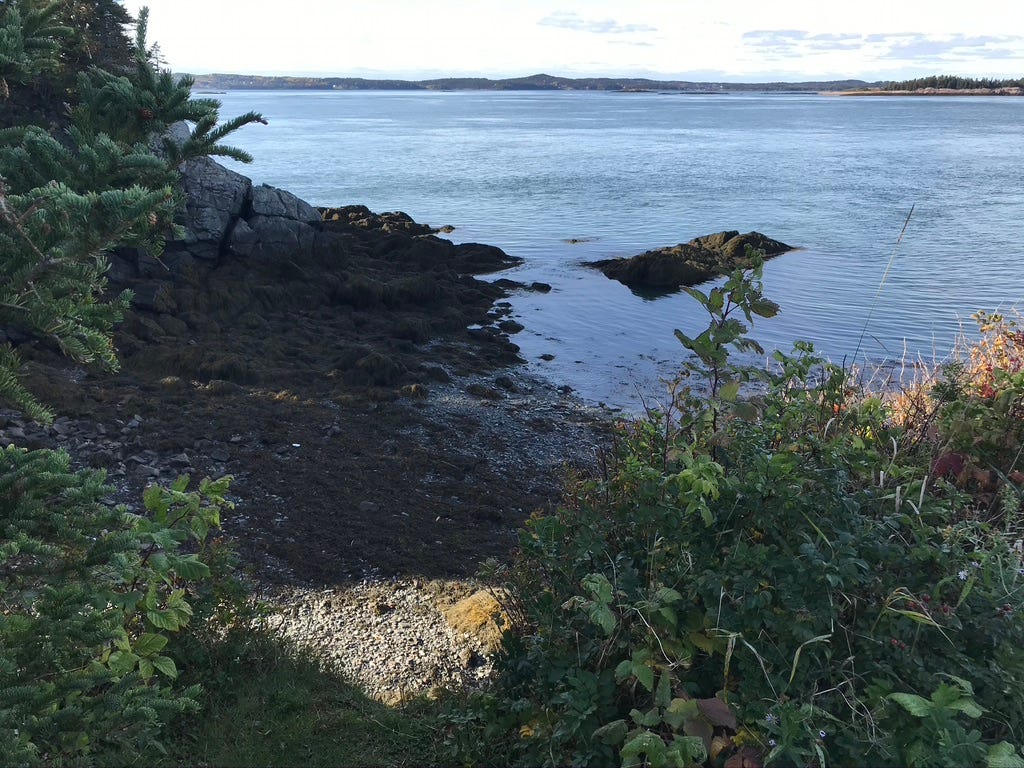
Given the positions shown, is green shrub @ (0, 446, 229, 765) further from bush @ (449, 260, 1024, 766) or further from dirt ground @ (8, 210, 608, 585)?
dirt ground @ (8, 210, 608, 585)

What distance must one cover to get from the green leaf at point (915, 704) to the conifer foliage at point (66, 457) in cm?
261

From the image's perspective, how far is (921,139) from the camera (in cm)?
6700

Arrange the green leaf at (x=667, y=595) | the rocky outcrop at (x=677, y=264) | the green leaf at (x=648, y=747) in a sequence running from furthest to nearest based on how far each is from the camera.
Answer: the rocky outcrop at (x=677, y=264) → the green leaf at (x=667, y=595) → the green leaf at (x=648, y=747)

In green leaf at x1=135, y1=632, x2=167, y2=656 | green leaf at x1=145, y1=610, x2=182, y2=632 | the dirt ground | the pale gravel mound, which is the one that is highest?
green leaf at x1=145, y1=610, x2=182, y2=632

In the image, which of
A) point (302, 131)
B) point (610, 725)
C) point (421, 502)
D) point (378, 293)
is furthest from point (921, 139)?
point (610, 725)

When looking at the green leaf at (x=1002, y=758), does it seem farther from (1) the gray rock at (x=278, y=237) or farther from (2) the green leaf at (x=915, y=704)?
(1) the gray rock at (x=278, y=237)

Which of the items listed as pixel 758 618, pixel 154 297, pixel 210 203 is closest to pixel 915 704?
pixel 758 618

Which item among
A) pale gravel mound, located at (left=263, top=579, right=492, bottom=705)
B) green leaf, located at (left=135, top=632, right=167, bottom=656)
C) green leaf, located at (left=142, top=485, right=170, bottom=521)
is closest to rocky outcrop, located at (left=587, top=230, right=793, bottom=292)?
pale gravel mound, located at (left=263, top=579, right=492, bottom=705)

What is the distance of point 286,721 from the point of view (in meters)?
4.12

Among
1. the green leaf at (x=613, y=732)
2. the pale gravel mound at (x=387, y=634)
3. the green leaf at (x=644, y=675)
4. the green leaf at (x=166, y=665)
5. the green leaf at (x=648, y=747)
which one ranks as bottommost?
the pale gravel mound at (x=387, y=634)

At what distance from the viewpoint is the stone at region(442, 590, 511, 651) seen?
213 inches

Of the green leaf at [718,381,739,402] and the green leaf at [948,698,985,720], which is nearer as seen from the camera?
the green leaf at [948,698,985,720]

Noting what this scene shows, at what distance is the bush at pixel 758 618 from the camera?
2.64 meters

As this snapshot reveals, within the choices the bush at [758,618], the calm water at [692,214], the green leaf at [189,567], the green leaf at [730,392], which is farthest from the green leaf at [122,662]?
the calm water at [692,214]
